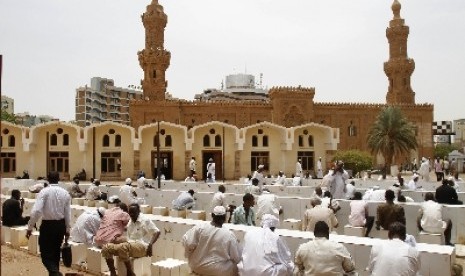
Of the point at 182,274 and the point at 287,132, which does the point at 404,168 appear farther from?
the point at 182,274

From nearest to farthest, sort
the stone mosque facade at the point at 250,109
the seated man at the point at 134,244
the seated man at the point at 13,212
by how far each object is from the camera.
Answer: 1. the seated man at the point at 134,244
2. the seated man at the point at 13,212
3. the stone mosque facade at the point at 250,109

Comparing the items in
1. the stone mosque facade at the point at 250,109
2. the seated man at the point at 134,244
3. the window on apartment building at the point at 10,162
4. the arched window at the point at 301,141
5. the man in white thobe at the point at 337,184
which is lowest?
the seated man at the point at 134,244

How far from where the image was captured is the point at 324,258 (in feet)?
18.4

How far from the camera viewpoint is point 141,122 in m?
48.4

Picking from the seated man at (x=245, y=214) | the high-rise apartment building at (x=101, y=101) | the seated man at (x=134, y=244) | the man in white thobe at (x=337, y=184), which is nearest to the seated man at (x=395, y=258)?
the seated man at (x=134, y=244)

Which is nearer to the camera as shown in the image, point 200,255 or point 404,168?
point 200,255

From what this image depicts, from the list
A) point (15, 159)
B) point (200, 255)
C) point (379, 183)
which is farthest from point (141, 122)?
point (200, 255)

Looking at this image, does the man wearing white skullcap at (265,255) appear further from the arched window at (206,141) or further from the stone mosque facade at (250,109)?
the stone mosque facade at (250,109)

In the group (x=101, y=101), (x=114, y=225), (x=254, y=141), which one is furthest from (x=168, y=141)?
(x=101, y=101)

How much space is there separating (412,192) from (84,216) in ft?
30.3

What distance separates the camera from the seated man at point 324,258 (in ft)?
18.3

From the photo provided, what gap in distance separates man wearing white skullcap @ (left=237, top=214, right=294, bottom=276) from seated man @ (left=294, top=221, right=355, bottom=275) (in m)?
0.40

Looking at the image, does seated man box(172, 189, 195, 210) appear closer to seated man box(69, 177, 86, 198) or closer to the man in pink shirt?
seated man box(69, 177, 86, 198)

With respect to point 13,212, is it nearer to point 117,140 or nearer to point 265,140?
point 117,140
